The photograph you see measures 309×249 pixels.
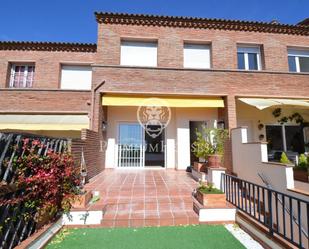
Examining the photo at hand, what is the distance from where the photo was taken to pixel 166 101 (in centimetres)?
1598

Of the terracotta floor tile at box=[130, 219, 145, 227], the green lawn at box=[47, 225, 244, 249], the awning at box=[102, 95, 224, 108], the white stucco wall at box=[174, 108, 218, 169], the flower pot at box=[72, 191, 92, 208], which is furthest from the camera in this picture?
the white stucco wall at box=[174, 108, 218, 169]

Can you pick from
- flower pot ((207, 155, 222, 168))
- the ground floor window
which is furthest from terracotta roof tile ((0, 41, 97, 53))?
the ground floor window

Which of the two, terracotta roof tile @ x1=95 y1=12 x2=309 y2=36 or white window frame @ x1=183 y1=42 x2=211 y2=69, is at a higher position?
terracotta roof tile @ x1=95 y1=12 x2=309 y2=36

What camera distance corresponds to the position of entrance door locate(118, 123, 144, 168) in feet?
57.1

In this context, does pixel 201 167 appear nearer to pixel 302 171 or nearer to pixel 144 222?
pixel 302 171

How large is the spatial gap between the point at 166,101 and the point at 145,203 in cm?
925

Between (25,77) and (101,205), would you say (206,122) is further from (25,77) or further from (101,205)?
(25,77)

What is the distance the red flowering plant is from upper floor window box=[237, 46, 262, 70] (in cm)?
1635

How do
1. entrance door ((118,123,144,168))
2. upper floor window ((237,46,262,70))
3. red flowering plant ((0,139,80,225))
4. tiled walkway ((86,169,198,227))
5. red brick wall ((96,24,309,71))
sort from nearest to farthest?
red flowering plant ((0,139,80,225)) < tiled walkway ((86,169,198,227)) < red brick wall ((96,24,309,71)) < entrance door ((118,123,144,168)) < upper floor window ((237,46,262,70))

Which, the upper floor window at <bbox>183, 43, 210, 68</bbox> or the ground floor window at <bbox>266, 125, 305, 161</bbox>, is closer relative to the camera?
the upper floor window at <bbox>183, 43, 210, 68</bbox>

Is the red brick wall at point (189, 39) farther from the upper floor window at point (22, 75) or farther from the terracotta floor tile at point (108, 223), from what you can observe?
the terracotta floor tile at point (108, 223)

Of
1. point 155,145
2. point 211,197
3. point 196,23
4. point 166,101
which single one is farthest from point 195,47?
point 211,197

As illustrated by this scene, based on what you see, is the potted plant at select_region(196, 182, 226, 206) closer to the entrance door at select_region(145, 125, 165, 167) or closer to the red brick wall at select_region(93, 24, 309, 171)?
the red brick wall at select_region(93, 24, 309, 171)

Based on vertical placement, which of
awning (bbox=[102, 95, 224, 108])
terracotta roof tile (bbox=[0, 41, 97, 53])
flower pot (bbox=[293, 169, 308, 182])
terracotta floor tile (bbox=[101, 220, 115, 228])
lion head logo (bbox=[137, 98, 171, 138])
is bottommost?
terracotta floor tile (bbox=[101, 220, 115, 228])
